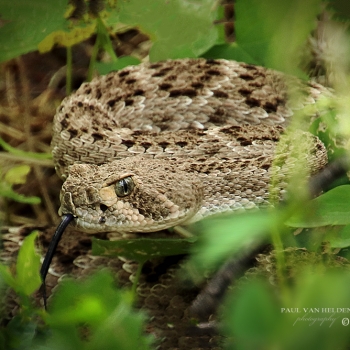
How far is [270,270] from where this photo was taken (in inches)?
65.9

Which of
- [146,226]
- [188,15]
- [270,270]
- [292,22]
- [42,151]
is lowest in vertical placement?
[42,151]

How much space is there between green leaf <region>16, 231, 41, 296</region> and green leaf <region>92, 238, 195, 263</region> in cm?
63

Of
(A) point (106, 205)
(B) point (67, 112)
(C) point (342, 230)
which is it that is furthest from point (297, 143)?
(B) point (67, 112)

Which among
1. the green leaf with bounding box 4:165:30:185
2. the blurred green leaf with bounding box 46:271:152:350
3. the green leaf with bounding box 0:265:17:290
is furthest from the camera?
the green leaf with bounding box 4:165:30:185

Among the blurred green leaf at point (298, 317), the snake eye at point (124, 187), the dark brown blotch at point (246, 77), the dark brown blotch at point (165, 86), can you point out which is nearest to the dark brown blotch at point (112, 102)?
the dark brown blotch at point (165, 86)

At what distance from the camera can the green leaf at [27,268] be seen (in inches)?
69.4

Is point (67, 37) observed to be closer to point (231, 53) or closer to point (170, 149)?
point (231, 53)

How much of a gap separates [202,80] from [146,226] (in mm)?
1355

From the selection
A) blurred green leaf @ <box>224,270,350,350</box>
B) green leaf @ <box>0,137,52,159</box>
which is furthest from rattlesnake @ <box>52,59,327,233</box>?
blurred green leaf @ <box>224,270,350,350</box>

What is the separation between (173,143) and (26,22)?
3.23ft

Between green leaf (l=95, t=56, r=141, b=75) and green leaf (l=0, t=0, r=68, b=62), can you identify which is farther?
green leaf (l=95, t=56, r=141, b=75)

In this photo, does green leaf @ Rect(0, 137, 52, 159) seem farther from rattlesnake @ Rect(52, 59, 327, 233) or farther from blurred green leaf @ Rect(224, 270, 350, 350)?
blurred green leaf @ Rect(224, 270, 350, 350)

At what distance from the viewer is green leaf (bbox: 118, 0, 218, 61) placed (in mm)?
2300

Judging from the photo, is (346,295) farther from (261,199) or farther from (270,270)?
(261,199)
